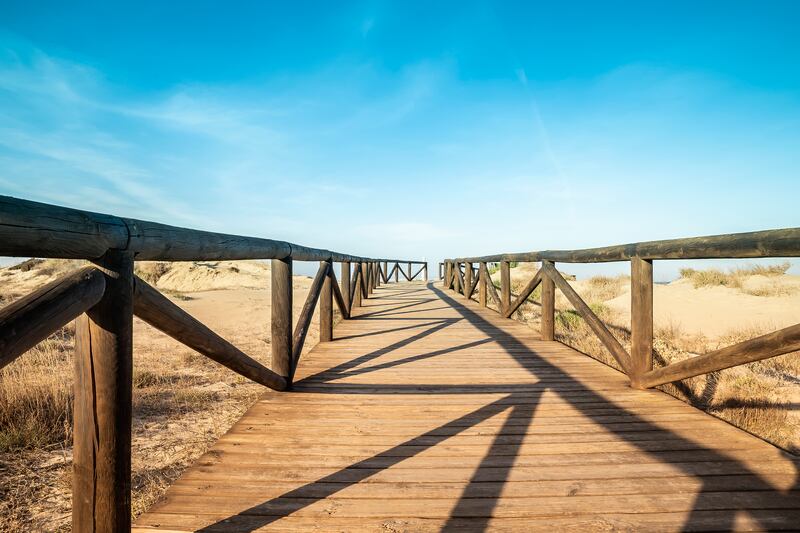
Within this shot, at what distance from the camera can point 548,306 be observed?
16.4 ft

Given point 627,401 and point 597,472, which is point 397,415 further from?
point 627,401

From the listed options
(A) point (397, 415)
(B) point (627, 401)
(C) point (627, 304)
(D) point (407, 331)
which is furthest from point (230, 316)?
(C) point (627, 304)

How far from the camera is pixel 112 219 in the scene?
1.27m

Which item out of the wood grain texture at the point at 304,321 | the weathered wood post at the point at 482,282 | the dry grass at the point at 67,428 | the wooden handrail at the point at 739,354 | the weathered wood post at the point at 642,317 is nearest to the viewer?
the wooden handrail at the point at 739,354

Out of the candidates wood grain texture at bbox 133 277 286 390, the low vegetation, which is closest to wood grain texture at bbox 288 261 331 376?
wood grain texture at bbox 133 277 286 390

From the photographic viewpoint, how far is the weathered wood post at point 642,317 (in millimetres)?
3057

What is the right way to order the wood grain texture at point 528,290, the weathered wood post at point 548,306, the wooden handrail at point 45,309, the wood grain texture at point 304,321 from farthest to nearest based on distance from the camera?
the wood grain texture at point 528,290, the weathered wood post at point 548,306, the wood grain texture at point 304,321, the wooden handrail at point 45,309

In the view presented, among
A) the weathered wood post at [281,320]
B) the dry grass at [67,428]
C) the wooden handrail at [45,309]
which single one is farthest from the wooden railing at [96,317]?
the weathered wood post at [281,320]

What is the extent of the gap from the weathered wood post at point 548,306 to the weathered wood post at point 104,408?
14.7ft

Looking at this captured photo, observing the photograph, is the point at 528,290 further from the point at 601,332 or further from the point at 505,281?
the point at 601,332

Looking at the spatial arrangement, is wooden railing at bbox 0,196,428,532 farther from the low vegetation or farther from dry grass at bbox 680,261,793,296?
dry grass at bbox 680,261,793,296

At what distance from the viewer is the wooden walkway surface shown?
1547mm

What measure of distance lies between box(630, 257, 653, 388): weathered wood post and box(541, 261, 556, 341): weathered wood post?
169 cm

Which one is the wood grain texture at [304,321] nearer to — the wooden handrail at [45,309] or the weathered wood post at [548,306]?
the wooden handrail at [45,309]
